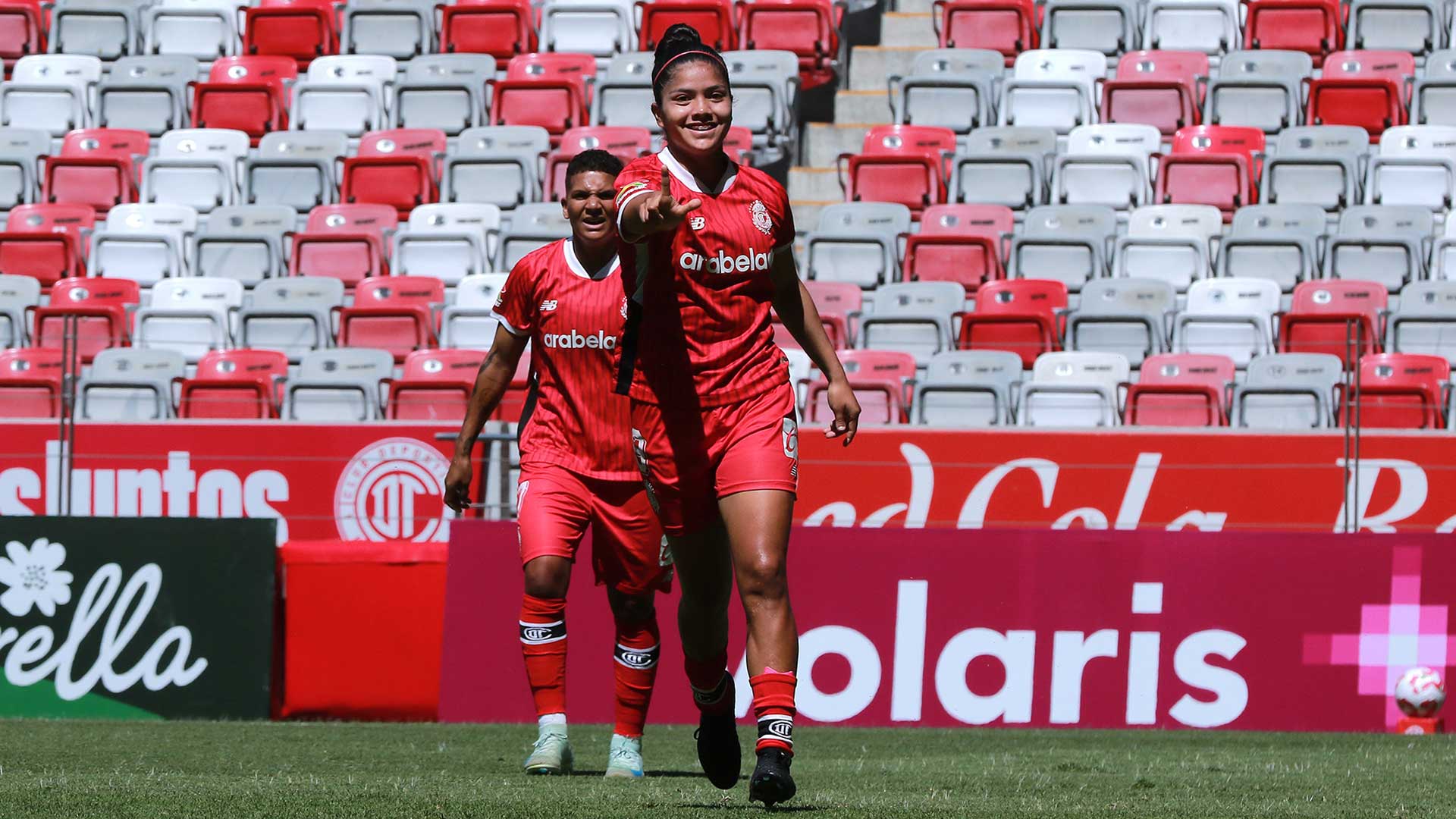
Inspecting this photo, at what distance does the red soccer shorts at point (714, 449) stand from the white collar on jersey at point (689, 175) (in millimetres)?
546

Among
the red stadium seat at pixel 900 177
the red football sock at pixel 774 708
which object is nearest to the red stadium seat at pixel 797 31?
the red stadium seat at pixel 900 177

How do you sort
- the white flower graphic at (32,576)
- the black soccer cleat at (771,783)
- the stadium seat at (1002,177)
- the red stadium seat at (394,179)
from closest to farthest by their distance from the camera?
the black soccer cleat at (771,783) < the white flower graphic at (32,576) < the stadium seat at (1002,177) < the red stadium seat at (394,179)

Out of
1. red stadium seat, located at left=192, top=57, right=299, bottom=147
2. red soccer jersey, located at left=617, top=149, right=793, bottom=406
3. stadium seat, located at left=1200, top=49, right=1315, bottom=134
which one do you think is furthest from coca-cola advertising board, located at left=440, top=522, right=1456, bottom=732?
red stadium seat, located at left=192, top=57, right=299, bottom=147

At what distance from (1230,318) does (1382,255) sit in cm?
154

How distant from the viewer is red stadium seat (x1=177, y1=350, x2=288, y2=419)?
1329 centimetres

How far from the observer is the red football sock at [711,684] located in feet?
18.4

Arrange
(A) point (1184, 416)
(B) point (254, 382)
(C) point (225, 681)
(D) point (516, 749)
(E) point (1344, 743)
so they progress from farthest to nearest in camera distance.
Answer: (B) point (254, 382) < (A) point (1184, 416) < (C) point (225, 681) < (E) point (1344, 743) < (D) point (516, 749)

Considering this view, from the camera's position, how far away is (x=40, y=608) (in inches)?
415

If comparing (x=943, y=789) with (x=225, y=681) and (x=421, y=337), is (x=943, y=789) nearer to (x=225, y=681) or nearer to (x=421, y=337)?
(x=225, y=681)

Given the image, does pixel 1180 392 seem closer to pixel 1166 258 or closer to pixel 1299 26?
pixel 1166 258

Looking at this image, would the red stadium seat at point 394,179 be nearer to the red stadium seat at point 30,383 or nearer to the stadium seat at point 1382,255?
the red stadium seat at point 30,383

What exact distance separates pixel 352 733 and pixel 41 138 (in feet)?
32.0

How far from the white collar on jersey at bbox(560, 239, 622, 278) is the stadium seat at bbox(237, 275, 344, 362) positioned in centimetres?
752

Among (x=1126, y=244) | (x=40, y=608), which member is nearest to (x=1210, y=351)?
(x=1126, y=244)
